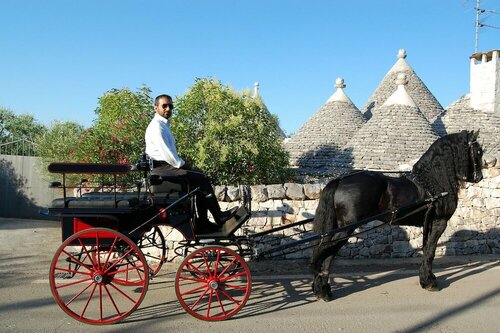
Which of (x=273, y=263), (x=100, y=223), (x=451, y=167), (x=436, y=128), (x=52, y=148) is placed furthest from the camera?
(x=436, y=128)

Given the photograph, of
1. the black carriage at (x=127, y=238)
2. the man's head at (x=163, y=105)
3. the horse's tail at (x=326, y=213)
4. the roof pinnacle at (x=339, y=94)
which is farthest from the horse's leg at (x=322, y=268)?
the roof pinnacle at (x=339, y=94)

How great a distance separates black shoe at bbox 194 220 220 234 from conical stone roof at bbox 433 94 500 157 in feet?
48.9

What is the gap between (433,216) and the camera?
18.3 feet

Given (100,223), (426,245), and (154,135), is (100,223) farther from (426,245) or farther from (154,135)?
(426,245)

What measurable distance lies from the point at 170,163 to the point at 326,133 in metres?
14.2

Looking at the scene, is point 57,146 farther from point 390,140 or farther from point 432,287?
point 432,287

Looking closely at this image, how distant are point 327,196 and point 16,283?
4323 millimetres

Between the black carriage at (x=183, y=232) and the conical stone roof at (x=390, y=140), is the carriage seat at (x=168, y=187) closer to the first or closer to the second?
the black carriage at (x=183, y=232)

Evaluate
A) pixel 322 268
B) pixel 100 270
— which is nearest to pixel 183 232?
pixel 100 270

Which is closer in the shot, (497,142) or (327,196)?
(327,196)

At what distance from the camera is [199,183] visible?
4.86 meters

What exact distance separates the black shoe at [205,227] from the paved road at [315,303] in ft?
2.93

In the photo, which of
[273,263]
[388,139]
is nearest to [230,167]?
[273,263]

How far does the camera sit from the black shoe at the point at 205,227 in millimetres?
4965
